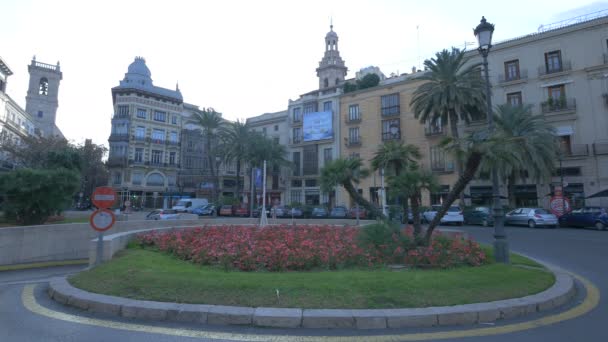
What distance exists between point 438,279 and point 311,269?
9.17 feet

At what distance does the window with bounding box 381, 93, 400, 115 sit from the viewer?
42562 millimetres

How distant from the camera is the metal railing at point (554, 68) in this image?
1272 inches

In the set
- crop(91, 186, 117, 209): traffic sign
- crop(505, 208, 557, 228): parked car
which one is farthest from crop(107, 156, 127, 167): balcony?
crop(505, 208, 557, 228): parked car

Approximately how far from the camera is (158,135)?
56.7 m

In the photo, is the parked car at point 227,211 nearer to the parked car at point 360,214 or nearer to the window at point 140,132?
the parked car at point 360,214

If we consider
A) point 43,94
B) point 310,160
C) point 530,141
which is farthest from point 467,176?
point 43,94

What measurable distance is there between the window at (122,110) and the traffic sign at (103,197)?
52.5m

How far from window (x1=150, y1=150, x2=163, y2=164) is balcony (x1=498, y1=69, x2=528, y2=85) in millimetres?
49814

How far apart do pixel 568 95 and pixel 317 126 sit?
29077 millimetres

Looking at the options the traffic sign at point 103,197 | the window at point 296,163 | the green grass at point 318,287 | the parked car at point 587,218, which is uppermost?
the window at point 296,163

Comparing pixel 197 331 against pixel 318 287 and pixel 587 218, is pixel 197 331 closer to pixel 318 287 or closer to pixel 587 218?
pixel 318 287

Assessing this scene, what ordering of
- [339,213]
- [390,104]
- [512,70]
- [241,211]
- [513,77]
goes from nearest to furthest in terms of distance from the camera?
[339,213] → [513,77] → [512,70] → [241,211] → [390,104]

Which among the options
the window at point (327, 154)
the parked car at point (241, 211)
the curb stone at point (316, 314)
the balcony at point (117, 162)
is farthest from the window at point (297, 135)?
the curb stone at point (316, 314)

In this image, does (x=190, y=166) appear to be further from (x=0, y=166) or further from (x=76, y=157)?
(x=76, y=157)
